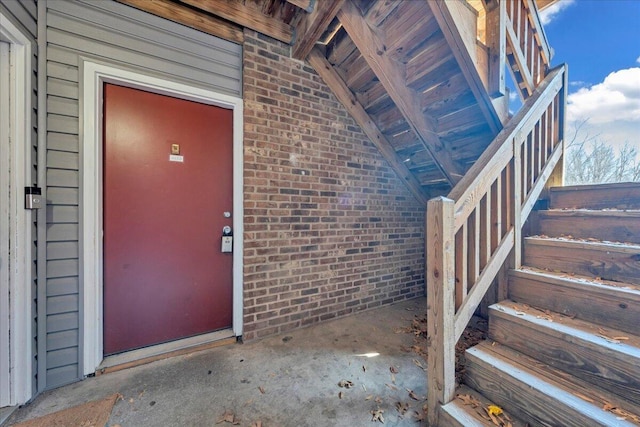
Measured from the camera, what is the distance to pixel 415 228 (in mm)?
Answer: 3271

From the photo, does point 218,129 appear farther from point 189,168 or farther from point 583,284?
point 583,284

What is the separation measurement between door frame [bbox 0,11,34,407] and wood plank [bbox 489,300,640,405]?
9.33 ft

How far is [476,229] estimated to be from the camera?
136 cm

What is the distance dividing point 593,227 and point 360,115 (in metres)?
2.15

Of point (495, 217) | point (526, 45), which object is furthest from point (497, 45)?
point (495, 217)

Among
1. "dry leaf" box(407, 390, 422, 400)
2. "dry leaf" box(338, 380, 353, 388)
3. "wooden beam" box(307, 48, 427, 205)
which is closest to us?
"dry leaf" box(407, 390, 422, 400)

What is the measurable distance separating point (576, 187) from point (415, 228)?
5.25ft

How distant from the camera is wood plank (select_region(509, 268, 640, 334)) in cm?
117

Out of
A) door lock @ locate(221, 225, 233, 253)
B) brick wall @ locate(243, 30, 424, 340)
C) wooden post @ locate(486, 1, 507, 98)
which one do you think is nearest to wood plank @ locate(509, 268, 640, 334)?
wooden post @ locate(486, 1, 507, 98)

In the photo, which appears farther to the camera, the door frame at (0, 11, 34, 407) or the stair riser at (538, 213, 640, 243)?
the stair riser at (538, 213, 640, 243)

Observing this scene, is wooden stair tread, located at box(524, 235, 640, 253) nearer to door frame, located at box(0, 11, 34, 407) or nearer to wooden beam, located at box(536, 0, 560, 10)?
wooden beam, located at box(536, 0, 560, 10)

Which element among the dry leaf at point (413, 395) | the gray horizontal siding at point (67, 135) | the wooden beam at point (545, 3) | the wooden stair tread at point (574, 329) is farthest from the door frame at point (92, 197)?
the wooden beam at point (545, 3)

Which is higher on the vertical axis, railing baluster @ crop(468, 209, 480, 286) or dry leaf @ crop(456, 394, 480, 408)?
railing baluster @ crop(468, 209, 480, 286)

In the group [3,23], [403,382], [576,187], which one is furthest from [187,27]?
[576,187]
